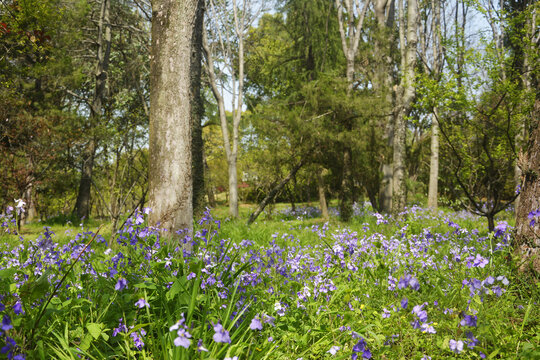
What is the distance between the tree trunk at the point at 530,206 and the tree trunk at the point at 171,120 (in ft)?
10.3

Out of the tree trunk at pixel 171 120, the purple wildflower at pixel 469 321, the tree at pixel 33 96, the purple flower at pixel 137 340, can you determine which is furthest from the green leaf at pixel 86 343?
the tree at pixel 33 96

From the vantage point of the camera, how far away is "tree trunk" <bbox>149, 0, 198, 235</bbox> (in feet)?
11.2

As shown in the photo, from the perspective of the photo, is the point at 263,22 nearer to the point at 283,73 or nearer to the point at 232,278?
the point at 283,73

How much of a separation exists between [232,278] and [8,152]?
1021 cm

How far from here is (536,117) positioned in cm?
327

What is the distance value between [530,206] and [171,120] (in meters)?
3.51

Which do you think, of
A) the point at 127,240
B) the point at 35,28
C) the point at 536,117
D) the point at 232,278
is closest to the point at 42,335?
the point at 127,240

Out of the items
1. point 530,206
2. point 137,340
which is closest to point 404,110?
point 530,206

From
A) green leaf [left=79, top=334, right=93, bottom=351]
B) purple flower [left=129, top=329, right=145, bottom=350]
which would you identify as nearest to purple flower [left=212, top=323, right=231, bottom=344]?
purple flower [left=129, top=329, right=145, bottom=350]

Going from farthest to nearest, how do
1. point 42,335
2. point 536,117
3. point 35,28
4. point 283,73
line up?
point 283,73 → point 35,28 → point 536,117 → point 42,335

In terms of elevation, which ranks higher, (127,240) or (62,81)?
(62,81)

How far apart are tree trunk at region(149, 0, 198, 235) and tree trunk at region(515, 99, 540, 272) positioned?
10.3 feet

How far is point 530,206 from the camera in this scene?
317cm

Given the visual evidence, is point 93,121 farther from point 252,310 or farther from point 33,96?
point 252,310
